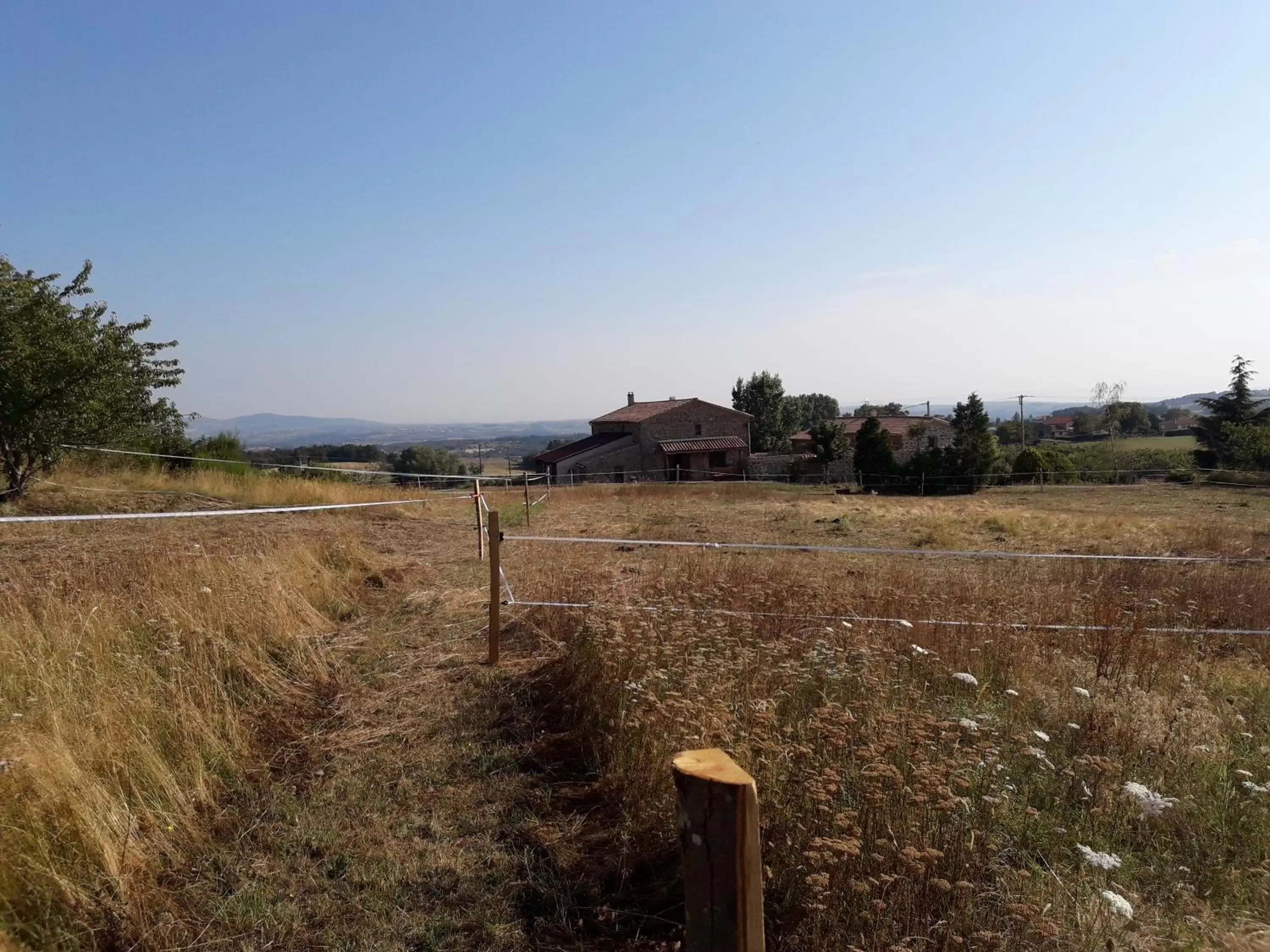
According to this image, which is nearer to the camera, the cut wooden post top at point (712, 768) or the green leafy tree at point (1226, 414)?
the cut wooden post top at point (712, 768)

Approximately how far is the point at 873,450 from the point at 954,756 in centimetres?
4405

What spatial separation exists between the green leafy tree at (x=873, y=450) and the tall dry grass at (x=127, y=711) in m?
41.6

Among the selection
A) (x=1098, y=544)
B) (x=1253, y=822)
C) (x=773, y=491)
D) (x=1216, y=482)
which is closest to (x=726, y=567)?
(x=1253, y=822)

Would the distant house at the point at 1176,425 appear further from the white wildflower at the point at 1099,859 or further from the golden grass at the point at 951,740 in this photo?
the white wildflower at the point at 1099,859

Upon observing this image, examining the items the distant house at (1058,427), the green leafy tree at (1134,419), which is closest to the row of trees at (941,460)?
the distant house at (1058,427)

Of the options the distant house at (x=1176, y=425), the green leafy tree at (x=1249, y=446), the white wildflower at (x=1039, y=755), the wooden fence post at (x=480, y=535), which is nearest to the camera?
the white wildflower at (x=1039, y=755)

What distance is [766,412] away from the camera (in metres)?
75.4

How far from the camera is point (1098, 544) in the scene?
514 inches

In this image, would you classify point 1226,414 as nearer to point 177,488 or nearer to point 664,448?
point 664,448

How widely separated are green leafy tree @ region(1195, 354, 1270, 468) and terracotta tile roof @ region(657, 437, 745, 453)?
1116 inches

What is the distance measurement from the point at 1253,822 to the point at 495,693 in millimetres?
4185

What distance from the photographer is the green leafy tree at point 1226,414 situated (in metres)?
45.1

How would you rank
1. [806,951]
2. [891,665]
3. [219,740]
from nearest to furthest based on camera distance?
[806,951] < [219,740] < [891,665]

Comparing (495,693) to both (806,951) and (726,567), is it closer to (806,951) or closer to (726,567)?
(806,951)
